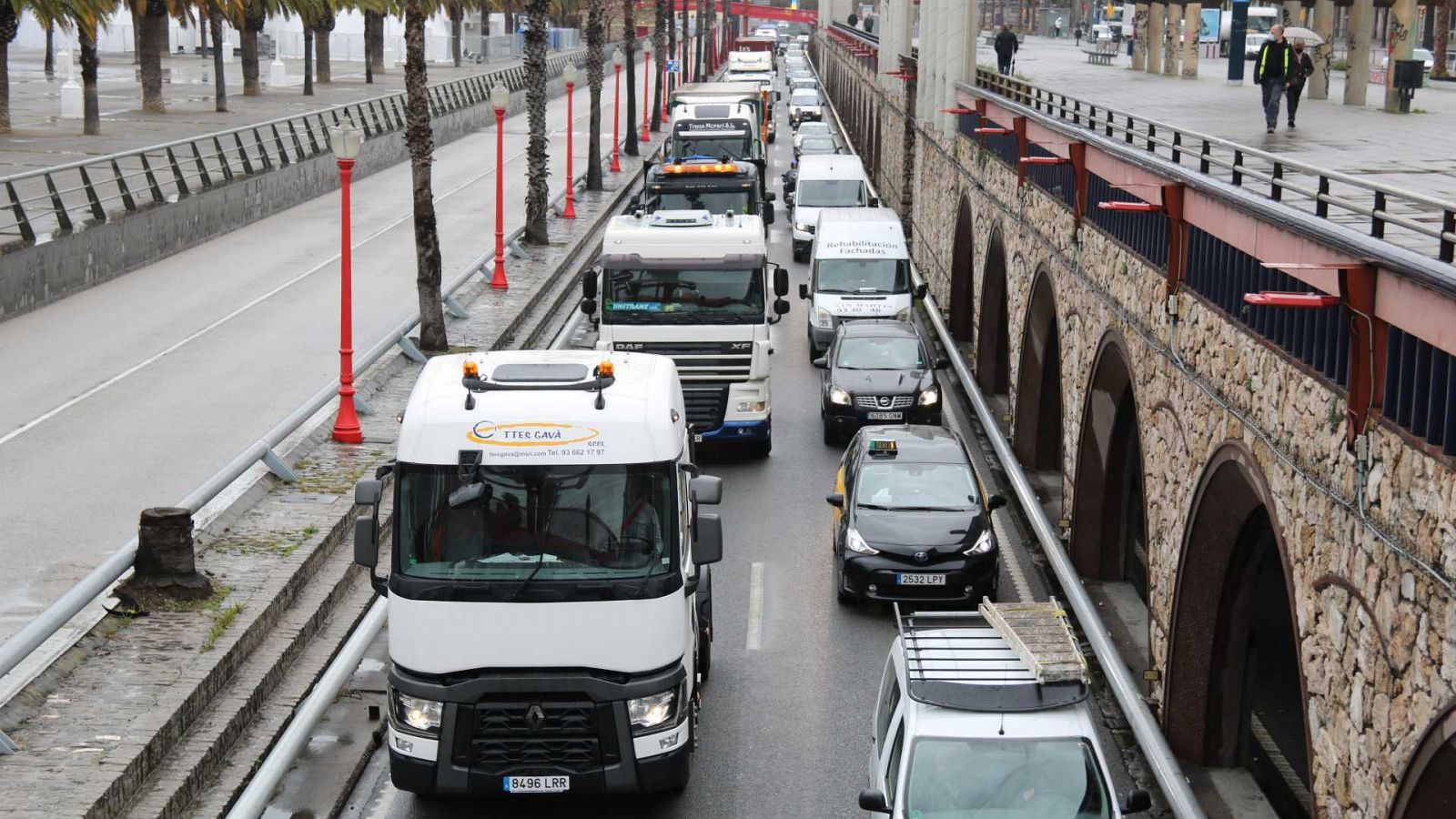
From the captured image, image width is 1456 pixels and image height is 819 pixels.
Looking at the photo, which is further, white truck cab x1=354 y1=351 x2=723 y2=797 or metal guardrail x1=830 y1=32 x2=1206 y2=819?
metal guardrail x1=830 y1=32 x2=1206 y2=819

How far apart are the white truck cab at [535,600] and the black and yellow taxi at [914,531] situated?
6.04m

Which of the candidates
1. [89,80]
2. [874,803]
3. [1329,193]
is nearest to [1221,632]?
[1329,193]

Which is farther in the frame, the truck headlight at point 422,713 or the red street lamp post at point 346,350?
the red street lamp post at point 346,350

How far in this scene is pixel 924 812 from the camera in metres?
10.8

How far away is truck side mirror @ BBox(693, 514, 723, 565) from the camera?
12.5 m

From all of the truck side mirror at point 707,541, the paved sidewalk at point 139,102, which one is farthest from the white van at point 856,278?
the paved sidewalk at point 139,102

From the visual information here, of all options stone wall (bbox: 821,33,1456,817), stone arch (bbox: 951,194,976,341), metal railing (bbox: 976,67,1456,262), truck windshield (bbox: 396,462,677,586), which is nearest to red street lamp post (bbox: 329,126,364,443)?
stone wall (bbox: 821,33,1456,817)

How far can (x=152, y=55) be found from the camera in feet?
192

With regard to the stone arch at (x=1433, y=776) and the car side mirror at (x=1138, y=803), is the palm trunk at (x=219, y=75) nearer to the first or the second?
the car side mirror at (x=1138, y=803)

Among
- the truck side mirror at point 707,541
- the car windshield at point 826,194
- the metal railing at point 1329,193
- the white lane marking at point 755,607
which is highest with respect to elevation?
the metal railing at point 1329,193

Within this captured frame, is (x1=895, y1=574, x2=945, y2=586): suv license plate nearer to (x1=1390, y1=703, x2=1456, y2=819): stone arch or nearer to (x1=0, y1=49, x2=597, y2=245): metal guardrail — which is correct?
(x1=1390, y1=703, x2=1456, y2=819): stone arch

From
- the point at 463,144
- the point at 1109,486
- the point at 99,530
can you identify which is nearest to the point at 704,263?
the point at 1109,486

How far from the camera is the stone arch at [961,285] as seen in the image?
3366 cm

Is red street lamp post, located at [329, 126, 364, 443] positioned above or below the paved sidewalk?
below
